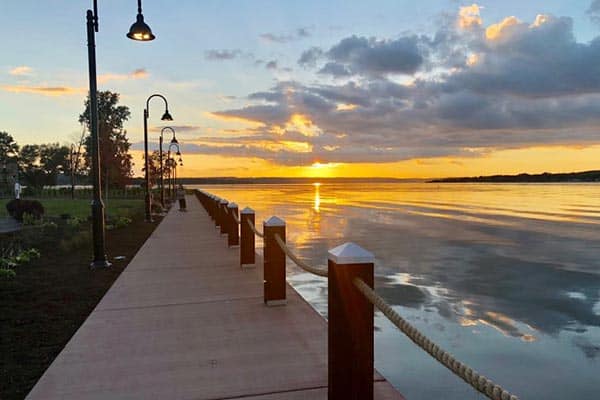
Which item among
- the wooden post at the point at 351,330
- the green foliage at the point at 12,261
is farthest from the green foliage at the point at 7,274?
the wooden post at the point at 351,330

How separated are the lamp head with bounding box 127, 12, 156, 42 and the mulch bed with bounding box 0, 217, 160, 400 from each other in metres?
5.15

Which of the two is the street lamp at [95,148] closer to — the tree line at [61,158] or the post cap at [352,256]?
the post cap at [352,256]

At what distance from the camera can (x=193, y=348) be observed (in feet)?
16.3

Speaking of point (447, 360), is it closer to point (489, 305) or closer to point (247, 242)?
point (489, 305)

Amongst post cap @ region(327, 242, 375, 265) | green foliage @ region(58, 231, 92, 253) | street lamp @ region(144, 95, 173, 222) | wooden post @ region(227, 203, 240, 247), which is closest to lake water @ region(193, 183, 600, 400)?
wooden post @ region(227, 203, 240, 247)

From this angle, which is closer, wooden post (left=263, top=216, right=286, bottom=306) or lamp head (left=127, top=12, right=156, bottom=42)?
wooden post (left=263, top=216, right=286, bottom=306)

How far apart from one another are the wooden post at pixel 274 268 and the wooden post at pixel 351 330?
3.01 m

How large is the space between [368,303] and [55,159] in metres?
128

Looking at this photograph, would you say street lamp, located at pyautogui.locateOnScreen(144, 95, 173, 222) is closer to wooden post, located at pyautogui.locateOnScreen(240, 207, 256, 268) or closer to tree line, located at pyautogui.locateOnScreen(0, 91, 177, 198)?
wooden post, located at pyautogui.locateOnScreen(240, 207, 256, 268)

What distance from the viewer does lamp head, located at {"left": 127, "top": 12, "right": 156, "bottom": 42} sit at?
429 inches

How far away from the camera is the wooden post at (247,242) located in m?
9.30

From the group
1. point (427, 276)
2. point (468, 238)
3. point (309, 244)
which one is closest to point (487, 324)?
point (427, 276)

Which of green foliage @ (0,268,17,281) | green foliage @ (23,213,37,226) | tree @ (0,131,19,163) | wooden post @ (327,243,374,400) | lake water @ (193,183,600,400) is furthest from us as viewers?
tree @ (0,131,19,163)

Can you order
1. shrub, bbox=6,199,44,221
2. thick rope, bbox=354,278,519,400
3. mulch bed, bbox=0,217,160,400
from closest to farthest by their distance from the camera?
1. thick rope, bbox=354,278,519,400
2. mulch bed, bbox=0,217,160,400
3. shrub, bbox=6,199,44,221
